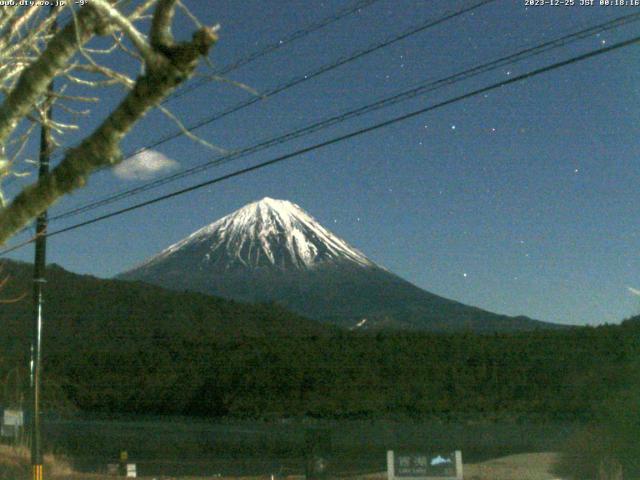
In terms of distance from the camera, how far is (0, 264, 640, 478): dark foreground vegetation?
3231 cm

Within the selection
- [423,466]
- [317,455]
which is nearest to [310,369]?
[317,455]

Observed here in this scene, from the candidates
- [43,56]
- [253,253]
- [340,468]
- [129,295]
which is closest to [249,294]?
[253,253]

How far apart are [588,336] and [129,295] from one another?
32.2 m

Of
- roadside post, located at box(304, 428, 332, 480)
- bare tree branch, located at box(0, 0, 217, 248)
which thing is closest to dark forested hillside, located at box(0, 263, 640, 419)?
roadside post, located at box(304, 428, 332, 480)

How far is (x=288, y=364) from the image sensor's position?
1662 inches

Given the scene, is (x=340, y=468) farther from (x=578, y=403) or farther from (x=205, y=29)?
(x=205, y=29)

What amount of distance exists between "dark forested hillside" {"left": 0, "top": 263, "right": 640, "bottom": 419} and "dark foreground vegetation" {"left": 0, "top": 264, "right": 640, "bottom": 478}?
0.22ft

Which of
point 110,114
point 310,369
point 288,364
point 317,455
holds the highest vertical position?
point 110,114

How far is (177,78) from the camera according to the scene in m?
3.77

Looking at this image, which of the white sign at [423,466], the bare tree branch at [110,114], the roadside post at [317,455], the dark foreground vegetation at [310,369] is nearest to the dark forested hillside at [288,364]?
the dark foreground vegetation at [310,369]

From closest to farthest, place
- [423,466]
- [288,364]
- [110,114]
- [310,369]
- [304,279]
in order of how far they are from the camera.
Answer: [110,114], [423,466], [310,369], [288,364], [304,279]

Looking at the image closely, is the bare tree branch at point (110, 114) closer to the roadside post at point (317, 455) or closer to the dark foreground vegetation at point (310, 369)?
the roadside post at point (317, 455)

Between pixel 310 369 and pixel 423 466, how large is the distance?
25.9m

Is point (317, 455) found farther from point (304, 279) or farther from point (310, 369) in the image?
point (304, 279)
